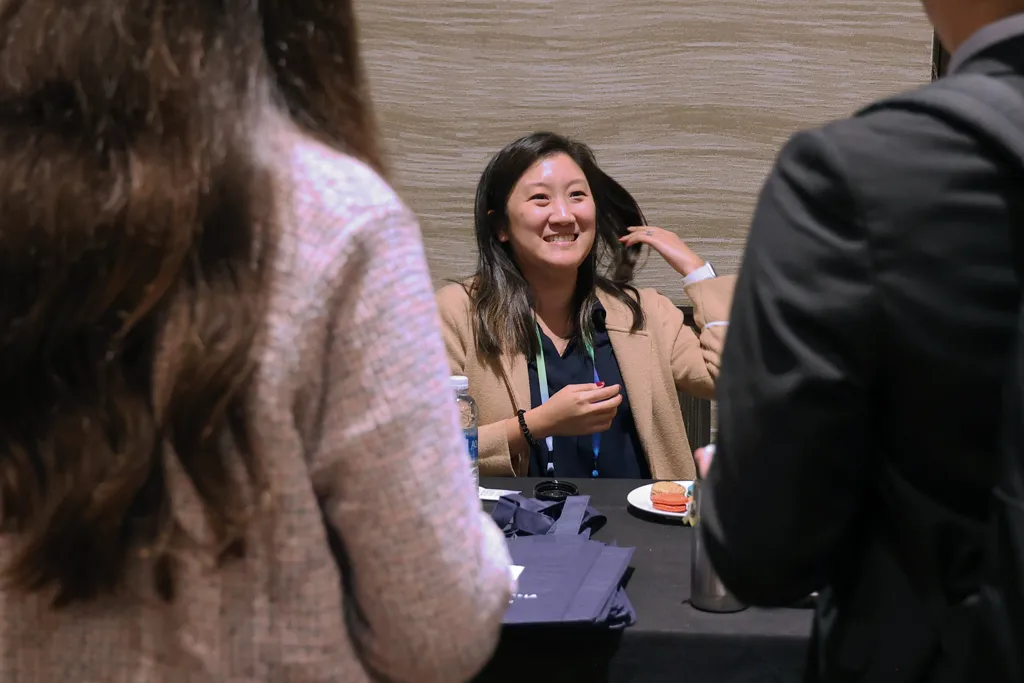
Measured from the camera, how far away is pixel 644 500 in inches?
63.6

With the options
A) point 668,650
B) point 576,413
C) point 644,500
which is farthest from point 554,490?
point 668,650

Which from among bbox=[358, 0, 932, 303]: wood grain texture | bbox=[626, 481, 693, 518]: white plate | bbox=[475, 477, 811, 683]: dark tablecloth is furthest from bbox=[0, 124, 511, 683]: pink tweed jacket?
bbox=[358, 0, 932, 303]: wood grain texture

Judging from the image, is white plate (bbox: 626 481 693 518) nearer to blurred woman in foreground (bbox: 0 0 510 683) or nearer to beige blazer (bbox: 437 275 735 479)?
beige blazer (bbox: 437 275 735 479)

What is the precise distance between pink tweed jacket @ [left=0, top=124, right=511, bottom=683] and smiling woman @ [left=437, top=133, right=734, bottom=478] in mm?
1427

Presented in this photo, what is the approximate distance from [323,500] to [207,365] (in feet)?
0.44

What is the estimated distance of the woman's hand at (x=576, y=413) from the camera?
6.57ft

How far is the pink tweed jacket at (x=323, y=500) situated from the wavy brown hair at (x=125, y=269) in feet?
0.07

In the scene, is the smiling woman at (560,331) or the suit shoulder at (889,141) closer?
the suit shoulder at (889,141)

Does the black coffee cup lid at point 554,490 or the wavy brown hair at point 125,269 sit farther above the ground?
the wavy brown hair at point 125,269

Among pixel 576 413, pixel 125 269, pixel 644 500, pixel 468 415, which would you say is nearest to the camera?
pixel 125 269

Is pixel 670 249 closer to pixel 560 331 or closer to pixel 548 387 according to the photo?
pixel 560 331

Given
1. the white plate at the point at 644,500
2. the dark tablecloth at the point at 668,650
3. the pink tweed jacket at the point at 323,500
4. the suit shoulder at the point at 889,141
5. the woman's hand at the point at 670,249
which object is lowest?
the white plate at the point at 644,500

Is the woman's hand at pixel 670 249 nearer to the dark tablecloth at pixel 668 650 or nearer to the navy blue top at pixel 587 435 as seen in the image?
the navy blue top at pixel 587 435

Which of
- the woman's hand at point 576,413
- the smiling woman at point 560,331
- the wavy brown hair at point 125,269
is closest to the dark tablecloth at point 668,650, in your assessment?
the wavy brown hair at point 125,269
